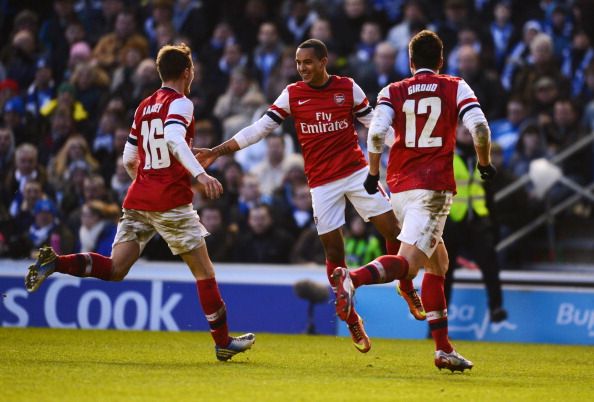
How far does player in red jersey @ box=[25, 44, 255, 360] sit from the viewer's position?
994 cm

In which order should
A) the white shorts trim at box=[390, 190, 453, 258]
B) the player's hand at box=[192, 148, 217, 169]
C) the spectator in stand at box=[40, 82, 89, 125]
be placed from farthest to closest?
1. the spectator in stand at box=[40, 82, 89, 125]
2. the player's hand at box=[192, 148, 217, 169]
3. the white shorts trim at box=[390, 190, 453, 258]

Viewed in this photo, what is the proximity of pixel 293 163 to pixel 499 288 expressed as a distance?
3.53 metres

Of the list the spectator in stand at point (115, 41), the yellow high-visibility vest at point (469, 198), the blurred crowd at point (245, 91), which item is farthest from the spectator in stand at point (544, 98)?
the spectator in stand at point (115, 41)

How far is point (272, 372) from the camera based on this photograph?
370 inches

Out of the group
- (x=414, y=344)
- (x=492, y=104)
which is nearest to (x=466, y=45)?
(x=492, y=104)

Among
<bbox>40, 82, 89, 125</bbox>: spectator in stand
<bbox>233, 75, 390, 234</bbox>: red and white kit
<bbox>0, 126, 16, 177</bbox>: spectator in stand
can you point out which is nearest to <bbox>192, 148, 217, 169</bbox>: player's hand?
<bbox>233, 75, 390, 234</bbox>: red and white kit

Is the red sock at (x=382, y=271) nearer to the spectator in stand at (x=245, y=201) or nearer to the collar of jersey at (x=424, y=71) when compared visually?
the collar of jersey at (x=424, y=71)

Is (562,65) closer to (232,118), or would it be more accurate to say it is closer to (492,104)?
(492,104)

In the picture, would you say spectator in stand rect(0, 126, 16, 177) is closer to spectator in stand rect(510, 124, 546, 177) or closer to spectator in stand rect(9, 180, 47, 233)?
spectator in stand rect(9, 180, 47, 233)

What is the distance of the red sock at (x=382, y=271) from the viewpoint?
918 cm

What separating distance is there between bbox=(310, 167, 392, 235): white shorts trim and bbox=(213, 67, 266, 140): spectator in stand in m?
7.09

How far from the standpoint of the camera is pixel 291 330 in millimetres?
15055

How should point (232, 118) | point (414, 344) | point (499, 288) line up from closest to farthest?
point (414, 344) < point (499, 288) < point (232, 118)

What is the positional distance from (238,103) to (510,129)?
398 centimetres
